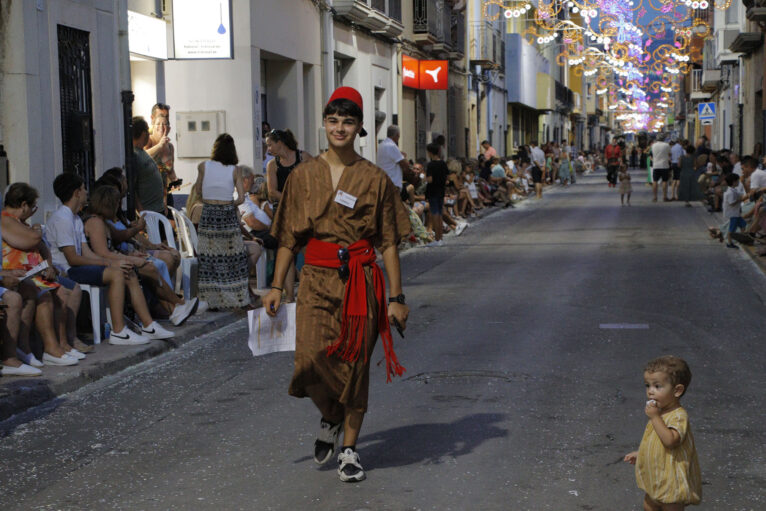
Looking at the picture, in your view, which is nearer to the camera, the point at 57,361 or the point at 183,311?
the point at 57,361

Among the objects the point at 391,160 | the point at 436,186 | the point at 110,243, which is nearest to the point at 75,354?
the point at 110,243

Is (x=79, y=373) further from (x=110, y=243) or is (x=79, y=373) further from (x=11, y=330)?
(x=110, y=243)

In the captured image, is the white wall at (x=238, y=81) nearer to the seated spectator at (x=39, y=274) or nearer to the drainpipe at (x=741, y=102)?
the seated spectator at (x=39, y=274)

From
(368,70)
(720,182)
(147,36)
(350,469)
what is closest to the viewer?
(350,469)

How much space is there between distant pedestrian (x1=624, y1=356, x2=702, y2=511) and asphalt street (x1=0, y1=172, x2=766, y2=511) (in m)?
0.73

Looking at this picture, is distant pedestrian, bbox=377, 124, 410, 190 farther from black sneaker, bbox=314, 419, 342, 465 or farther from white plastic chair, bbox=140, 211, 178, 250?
black sneaker, bbox=314, 419, 342, 465

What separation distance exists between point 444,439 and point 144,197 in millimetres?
7512

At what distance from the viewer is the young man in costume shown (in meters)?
5.49

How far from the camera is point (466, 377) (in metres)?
7.92

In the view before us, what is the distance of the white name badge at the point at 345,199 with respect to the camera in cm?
546

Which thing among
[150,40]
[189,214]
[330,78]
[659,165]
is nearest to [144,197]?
[189,214]

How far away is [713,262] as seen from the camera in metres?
15.9

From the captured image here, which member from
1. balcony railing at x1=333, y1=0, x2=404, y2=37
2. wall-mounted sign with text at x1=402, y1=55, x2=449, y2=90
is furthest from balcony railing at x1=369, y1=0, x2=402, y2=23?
wall-mounted sign with text at x1=402, y1=55, x2=449, y2=90

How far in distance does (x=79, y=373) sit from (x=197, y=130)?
11.4 metres
